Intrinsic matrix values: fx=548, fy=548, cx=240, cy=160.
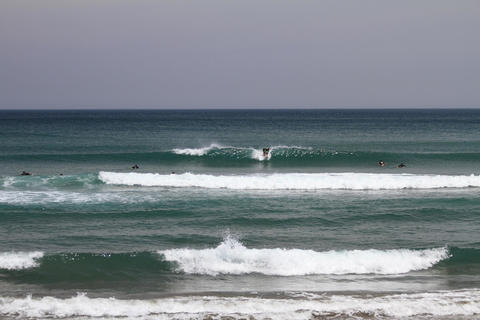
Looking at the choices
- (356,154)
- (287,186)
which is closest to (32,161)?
(287,186)

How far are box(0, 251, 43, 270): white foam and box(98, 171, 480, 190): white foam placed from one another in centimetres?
1169

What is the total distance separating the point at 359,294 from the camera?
1240 cm

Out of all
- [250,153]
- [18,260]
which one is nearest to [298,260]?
[18,260]

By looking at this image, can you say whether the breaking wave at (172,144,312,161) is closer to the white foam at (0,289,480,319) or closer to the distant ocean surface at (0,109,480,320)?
the distant ocean surface at (0,109,480,320)

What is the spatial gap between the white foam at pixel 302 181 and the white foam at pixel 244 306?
13.7 meters

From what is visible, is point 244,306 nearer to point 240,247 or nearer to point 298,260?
point 298,260

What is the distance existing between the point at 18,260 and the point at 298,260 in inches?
290

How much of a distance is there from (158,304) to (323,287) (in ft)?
13.1

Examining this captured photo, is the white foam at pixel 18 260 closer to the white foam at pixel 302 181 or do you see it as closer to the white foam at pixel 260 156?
the white foam at pixel 302 181

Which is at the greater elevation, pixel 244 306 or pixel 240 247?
pixel 240 247

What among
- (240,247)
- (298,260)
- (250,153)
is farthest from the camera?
(250,153)

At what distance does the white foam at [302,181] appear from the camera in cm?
2567

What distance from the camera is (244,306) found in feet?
37.9

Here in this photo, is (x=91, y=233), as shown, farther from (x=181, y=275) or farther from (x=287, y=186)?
(x=287, y=186)
